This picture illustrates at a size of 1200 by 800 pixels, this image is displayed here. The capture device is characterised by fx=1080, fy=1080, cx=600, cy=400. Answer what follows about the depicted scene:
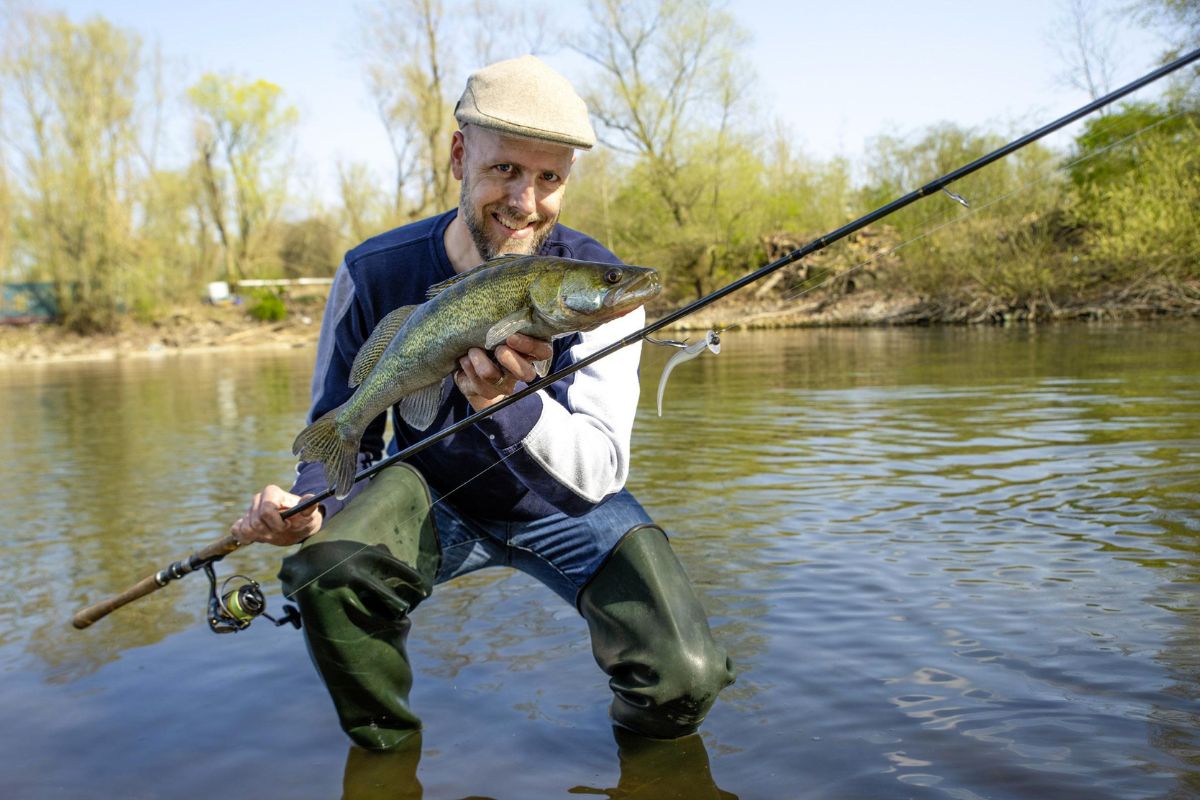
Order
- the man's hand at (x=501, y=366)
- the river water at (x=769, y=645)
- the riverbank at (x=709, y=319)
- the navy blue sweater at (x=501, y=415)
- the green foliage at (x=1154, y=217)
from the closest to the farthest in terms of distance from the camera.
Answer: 1. the man's hand at (x=501, y=366)
2. the river water at (x=769, y=645)
3. the navy blue sweater at (x=501, y=415)
4. the green foliage at (x=1154, y=217)
5. the riverbank at (x=709, y=319)

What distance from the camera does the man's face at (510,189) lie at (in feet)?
10.9

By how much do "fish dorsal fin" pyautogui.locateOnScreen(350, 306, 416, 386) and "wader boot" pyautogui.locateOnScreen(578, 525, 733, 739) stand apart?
933mm

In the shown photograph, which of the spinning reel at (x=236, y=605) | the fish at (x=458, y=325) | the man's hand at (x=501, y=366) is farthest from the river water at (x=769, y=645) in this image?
the man's hand at (x=501, y=366)

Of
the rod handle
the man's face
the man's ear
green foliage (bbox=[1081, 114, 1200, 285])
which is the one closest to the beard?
the man's face

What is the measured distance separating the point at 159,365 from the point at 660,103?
17235 millimetres

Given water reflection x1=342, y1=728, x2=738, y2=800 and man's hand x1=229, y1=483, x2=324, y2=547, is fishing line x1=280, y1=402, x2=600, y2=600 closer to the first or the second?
man's hand x1=229, y1=483, x2=324, y2=547

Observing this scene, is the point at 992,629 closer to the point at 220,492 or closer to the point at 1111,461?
the point at 1111,461

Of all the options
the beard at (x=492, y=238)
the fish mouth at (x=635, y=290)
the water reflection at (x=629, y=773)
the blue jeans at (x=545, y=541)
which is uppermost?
the beard at (x=492, y=238)

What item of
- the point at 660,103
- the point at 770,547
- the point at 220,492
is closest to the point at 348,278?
the point at 770,547

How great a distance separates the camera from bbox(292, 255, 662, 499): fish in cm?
255

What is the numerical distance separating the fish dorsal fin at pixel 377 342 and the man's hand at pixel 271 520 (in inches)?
16.9

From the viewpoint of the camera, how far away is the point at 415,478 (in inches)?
135

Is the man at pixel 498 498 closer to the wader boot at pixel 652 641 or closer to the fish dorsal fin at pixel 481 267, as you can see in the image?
the wader boot at pixel 652 641

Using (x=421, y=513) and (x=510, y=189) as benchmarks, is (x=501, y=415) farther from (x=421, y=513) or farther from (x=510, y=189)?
(x=510, y=189)
